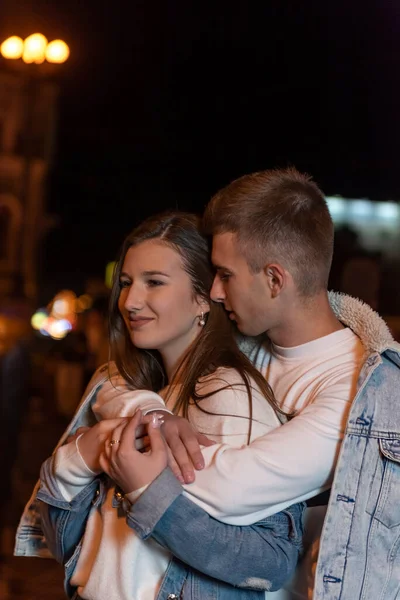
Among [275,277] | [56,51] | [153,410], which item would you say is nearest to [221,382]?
[153,410]

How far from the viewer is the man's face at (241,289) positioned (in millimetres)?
1794

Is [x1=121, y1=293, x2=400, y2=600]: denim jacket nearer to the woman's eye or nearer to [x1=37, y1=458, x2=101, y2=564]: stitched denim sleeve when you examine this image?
[x1=37, y1=458, x2=101, y2=564]: stitched denim sleeve

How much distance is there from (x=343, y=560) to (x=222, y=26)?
23.7ft

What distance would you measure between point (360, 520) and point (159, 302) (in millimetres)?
665

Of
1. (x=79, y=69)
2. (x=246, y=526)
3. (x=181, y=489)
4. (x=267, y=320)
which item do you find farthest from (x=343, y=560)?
(x=79, y=69)

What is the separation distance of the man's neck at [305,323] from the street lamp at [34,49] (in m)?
7.48

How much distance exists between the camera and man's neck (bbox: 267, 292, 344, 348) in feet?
6.00

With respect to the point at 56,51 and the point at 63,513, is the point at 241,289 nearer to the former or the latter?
the point at 63,513

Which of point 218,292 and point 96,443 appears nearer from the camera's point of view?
point 96,443

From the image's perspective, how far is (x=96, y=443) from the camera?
5.54 feet

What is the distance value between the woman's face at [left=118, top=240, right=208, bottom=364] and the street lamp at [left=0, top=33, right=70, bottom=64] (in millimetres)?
7260

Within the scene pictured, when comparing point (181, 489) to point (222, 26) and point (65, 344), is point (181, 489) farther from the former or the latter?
point (65, 344)

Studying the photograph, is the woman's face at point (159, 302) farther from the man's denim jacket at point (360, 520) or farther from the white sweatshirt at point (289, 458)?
the man's denim jacket at point (360, 520)

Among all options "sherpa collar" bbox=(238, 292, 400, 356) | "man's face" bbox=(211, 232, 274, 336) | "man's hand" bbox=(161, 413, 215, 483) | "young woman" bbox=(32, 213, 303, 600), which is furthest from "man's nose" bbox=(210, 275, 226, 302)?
"man's hand" bbox=(161, 413, 215, 483)
